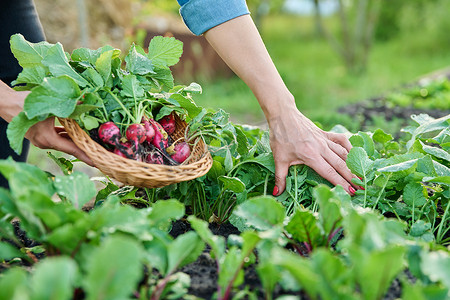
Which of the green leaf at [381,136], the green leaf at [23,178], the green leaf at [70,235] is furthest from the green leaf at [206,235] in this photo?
the green leaf at [381,136]

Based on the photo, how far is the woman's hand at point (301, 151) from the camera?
5.00 feet

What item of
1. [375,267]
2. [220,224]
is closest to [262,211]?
[375,267]

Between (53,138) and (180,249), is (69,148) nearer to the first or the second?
(53,138)

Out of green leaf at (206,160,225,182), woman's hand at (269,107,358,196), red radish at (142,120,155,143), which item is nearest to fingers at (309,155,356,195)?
woman's hand at (269,107,358,196)

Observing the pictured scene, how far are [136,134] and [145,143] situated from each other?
86 mm

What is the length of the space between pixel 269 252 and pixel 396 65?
27.2ft

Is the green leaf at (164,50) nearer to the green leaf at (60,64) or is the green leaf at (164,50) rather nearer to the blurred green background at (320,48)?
the green leaf at (60,64)

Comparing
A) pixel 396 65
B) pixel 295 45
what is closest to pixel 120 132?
pixel 396 65

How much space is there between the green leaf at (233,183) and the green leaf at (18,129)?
57cm

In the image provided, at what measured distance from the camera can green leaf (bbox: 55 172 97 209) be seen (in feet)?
3.67

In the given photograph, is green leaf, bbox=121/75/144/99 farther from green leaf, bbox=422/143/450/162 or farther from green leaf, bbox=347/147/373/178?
green leaf, bbox=422/143/450/162

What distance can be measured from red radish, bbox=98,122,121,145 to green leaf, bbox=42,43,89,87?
0.51 feet

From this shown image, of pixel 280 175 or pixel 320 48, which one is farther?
pixel 320 48

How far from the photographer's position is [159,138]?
1.41m
